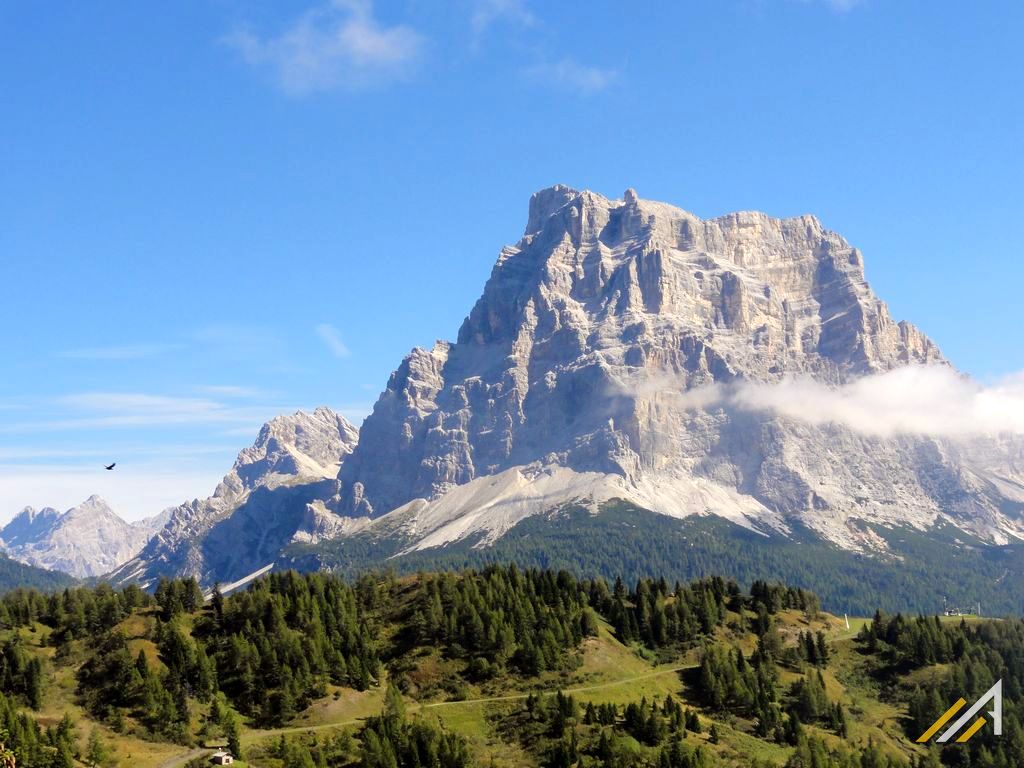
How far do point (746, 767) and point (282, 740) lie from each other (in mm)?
81908

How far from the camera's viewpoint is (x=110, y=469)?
162000mm

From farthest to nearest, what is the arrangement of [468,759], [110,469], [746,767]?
1. [746,767]
2. [468,759]
3. [110,469]

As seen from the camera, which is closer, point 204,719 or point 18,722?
point 18,722

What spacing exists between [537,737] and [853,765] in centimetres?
5762

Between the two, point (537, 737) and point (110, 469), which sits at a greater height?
point (110, 469)

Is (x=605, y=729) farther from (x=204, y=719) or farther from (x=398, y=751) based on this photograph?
(x=204, y=719)

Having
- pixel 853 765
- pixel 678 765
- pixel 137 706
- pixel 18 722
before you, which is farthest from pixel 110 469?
pixel 853 765

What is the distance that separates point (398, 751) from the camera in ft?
598

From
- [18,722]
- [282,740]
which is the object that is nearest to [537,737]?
[282,740]

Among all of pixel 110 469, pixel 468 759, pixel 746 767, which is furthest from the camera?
pixel 746 767

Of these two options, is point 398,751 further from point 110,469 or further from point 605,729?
point 110,469

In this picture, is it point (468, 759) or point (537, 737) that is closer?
point (468, 759)

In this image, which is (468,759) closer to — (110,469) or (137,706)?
(137,706)

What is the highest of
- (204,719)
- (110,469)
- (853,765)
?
(110,469)
